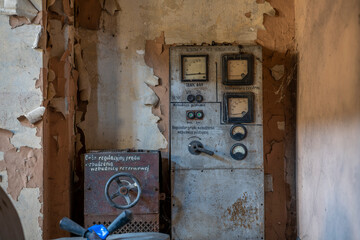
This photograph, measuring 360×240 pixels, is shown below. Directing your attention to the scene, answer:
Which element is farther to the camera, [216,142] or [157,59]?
[157,59]

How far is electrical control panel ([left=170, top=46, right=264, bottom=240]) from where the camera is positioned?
2.14 meters

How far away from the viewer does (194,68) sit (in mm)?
2193

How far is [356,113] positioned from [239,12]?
1.35 metres

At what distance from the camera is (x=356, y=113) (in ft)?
4.45

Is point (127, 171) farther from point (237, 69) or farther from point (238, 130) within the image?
point (237, 69)

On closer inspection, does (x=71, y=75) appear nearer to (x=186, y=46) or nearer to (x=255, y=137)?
(x=186, y=46)

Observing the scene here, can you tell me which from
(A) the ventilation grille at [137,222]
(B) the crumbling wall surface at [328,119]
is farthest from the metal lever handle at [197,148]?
A: (B) the crumbling wall surface at [328,119]

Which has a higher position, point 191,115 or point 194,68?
point 194,68

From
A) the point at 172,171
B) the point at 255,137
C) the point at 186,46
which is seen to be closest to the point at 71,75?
the point at 186,46

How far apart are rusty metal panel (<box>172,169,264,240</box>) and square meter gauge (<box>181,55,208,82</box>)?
0.68 m

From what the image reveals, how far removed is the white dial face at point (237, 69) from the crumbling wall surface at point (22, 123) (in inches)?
50.3

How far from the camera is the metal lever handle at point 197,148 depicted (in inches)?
84.0

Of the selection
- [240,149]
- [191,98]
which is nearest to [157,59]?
[191,98]

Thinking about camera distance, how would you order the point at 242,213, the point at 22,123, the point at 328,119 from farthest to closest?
the point at 242,213 < the point at 22,123 < the point at 328,119
